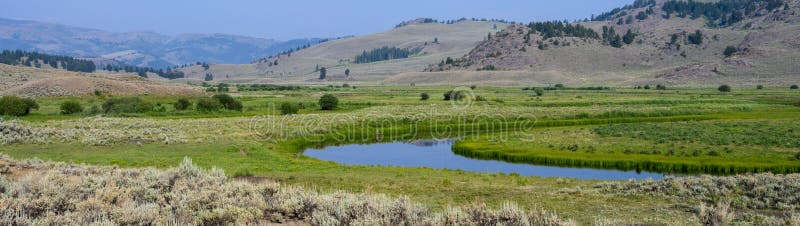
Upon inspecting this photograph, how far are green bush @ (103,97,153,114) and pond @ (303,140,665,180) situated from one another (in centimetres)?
3263

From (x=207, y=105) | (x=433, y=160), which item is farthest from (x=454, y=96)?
(x=433, y=160)

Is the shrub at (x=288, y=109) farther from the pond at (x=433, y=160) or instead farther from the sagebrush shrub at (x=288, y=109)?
the pond at (x=433, y=160)

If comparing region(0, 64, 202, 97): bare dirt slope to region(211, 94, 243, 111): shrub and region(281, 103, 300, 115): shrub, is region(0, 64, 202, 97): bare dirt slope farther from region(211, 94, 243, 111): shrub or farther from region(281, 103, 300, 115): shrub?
region(281, 103, 300, 115): shrub

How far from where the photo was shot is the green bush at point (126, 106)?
68.6 m

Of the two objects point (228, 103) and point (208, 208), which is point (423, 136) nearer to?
point (228, 103)

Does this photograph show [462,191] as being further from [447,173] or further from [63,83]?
[63,83]

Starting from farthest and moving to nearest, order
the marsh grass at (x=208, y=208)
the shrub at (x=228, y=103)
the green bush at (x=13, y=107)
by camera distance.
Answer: the shrub at (x=228, y=103) → the green bush at (x=13, y=107) → the marsh grass at (x=208, y=208)

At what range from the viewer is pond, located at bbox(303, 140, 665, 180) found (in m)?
34.1

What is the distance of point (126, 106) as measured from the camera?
6969 centimetres

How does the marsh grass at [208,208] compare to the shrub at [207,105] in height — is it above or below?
above

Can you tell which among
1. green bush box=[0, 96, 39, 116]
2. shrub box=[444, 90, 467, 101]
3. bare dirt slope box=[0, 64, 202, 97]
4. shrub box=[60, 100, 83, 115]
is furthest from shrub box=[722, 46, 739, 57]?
green bush box=[0, 96, 39, 116]

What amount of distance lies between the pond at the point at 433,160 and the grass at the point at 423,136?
2143 mm

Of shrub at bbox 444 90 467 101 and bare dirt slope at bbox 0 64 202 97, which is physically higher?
bare dirt slope at bbox 0 64 202 97

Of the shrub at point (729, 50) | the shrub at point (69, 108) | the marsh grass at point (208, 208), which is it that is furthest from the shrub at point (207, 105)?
the shrub at point (729, 50)
